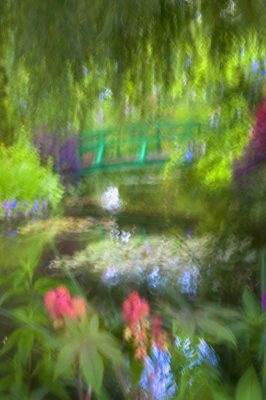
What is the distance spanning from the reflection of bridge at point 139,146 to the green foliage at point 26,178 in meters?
0.14

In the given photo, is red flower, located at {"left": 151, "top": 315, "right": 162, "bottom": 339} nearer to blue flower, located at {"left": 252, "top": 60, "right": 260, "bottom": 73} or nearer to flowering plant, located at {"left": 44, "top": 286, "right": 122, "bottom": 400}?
flowering plant, located at {"left": 44, "top": 286, "right": 122, "bottom": 400}

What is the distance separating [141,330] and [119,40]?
55 centimetres

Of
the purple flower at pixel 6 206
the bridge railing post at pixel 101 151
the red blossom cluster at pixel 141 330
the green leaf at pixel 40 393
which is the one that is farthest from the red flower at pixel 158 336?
the purple flower at pixel 6 206

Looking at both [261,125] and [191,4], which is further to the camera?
[261,125]

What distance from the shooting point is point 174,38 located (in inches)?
48.4

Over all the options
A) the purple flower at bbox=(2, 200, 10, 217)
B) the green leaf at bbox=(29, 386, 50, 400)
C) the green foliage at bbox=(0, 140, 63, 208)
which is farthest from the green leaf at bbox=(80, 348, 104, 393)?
the purple flower at bbox=(2, 200, 10, 217)

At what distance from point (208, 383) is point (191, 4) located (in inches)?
28.3

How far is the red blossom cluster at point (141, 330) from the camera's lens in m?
1.09

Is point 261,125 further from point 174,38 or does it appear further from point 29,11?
point 29,11

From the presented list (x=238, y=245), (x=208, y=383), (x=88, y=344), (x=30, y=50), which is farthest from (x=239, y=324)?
(x=30, y=50)

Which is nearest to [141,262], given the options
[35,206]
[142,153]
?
[142,153]

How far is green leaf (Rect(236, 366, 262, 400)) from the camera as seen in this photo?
3.09ft

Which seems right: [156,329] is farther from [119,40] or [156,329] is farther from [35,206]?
[35,206]

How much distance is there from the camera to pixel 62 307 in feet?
3.80
